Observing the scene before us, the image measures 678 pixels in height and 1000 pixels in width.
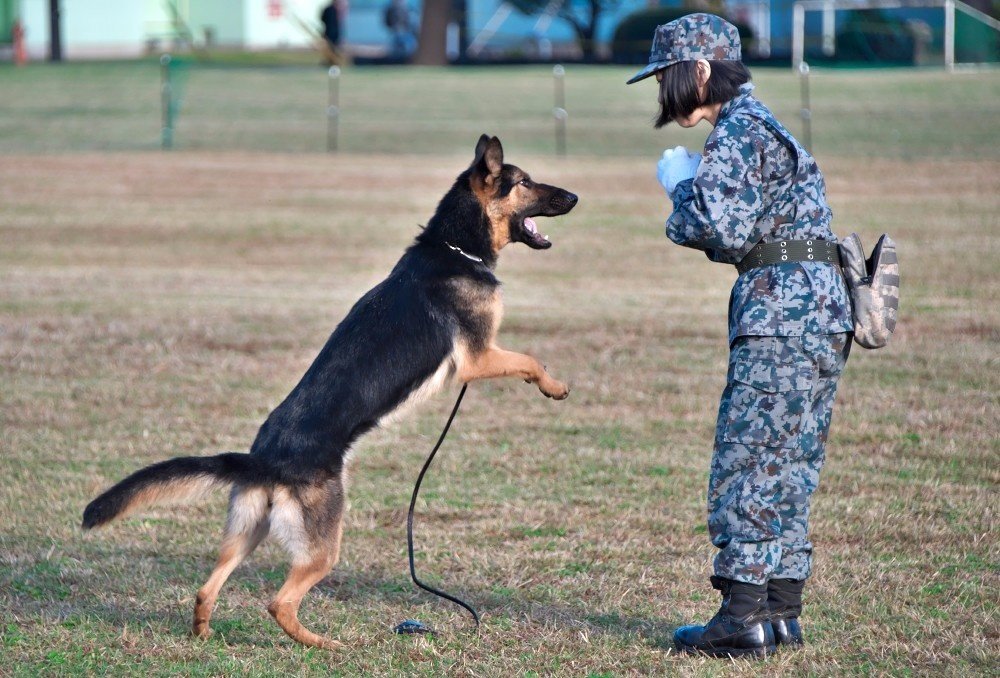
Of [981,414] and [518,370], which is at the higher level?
[518,370]

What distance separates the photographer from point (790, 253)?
4.07 m

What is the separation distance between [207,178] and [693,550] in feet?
54.2

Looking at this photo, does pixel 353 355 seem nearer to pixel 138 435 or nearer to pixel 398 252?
pixel 138 435

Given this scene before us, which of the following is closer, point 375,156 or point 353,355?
point 353,355

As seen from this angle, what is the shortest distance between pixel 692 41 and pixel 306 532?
204cm

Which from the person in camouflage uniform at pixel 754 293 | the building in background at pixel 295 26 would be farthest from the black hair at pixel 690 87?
the building in background at pixel 295 26

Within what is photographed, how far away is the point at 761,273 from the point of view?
4.08m

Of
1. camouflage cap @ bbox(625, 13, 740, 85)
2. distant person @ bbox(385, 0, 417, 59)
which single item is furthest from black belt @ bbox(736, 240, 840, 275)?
distant person @ bbox(385, 0, 417, 59)

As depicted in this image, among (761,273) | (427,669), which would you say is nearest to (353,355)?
(427,669)

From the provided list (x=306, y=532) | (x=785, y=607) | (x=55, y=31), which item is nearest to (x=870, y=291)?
(x=785, y=607)

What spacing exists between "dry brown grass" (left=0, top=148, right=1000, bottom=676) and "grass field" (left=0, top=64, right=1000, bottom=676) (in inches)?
0.8

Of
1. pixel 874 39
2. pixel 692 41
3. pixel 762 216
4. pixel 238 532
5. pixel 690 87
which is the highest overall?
pixel 874 39

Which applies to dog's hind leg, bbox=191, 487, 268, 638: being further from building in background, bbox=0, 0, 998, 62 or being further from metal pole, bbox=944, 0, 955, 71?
building in background, bbox=0, 0, 998, 62

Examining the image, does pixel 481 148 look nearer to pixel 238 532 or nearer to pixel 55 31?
pixel 238 532
